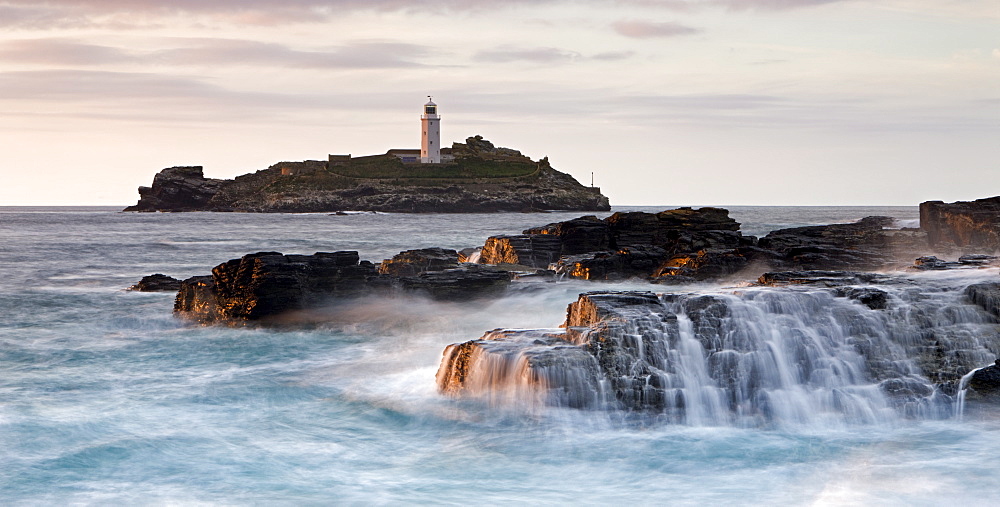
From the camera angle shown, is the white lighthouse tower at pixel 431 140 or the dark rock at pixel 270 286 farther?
the white lighthouse tower at pixel 431 140

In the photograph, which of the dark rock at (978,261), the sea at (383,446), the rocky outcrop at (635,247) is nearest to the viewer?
the sea at (383,446)

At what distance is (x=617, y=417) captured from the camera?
13336 mm

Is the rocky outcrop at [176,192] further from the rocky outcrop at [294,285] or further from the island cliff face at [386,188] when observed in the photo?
the rocky outcrop at [294,285]

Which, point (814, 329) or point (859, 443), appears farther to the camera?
point (814, 329)

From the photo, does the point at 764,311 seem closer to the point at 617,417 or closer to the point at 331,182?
the point at 617,417

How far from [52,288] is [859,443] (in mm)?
30280

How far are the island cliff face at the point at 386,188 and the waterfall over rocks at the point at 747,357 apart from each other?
139m

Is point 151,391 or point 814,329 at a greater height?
point 814,329

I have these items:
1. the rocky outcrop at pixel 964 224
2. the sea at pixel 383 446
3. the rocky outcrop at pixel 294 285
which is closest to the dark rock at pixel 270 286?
the rocky outcrop at pixel 294 285

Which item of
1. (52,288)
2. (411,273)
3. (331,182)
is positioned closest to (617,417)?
(411,273)

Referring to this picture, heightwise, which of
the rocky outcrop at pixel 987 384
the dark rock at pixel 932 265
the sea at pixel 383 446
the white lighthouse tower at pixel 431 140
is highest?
the white lighthouse tower at pixel 431 140

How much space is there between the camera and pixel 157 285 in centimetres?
3156

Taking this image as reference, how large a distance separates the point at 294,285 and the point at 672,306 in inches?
462

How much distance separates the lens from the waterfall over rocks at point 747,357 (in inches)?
535
